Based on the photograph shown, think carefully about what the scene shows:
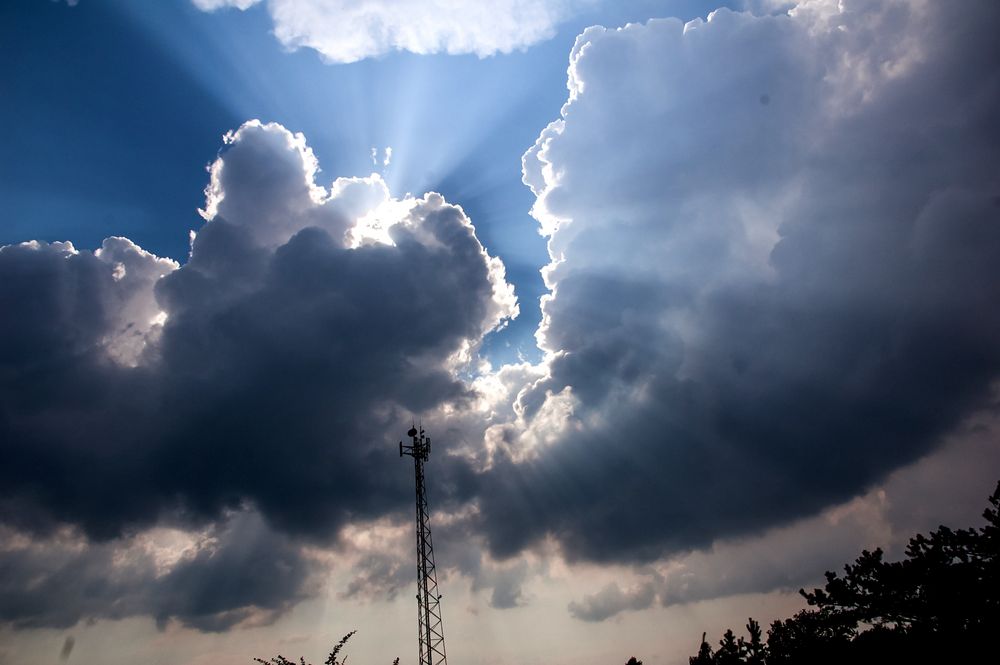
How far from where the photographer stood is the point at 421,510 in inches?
1891

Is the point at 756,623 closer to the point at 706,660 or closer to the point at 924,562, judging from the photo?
the point at 706,660

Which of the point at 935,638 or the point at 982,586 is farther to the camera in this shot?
the point at 982,586

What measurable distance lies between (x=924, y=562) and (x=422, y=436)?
39.8m

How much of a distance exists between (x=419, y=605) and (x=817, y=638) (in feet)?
97.3

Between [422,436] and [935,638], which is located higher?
[422,436]

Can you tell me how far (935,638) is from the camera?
33.0 m

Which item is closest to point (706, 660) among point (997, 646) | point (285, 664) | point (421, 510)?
point (997, 646)

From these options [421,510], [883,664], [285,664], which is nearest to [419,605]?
[421,510]

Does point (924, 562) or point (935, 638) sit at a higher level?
point (924, 562)

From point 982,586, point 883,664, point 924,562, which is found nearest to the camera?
point 883,664

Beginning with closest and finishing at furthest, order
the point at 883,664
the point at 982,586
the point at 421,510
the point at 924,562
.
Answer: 1. the point at 883,664
2. the point at 982,586
3. the point at 924,562
4. the point at 421,510

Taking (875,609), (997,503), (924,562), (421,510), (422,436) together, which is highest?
(422,436)

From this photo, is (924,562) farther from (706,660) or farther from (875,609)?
(706,660)

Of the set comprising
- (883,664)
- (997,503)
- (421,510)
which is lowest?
(883,664)
